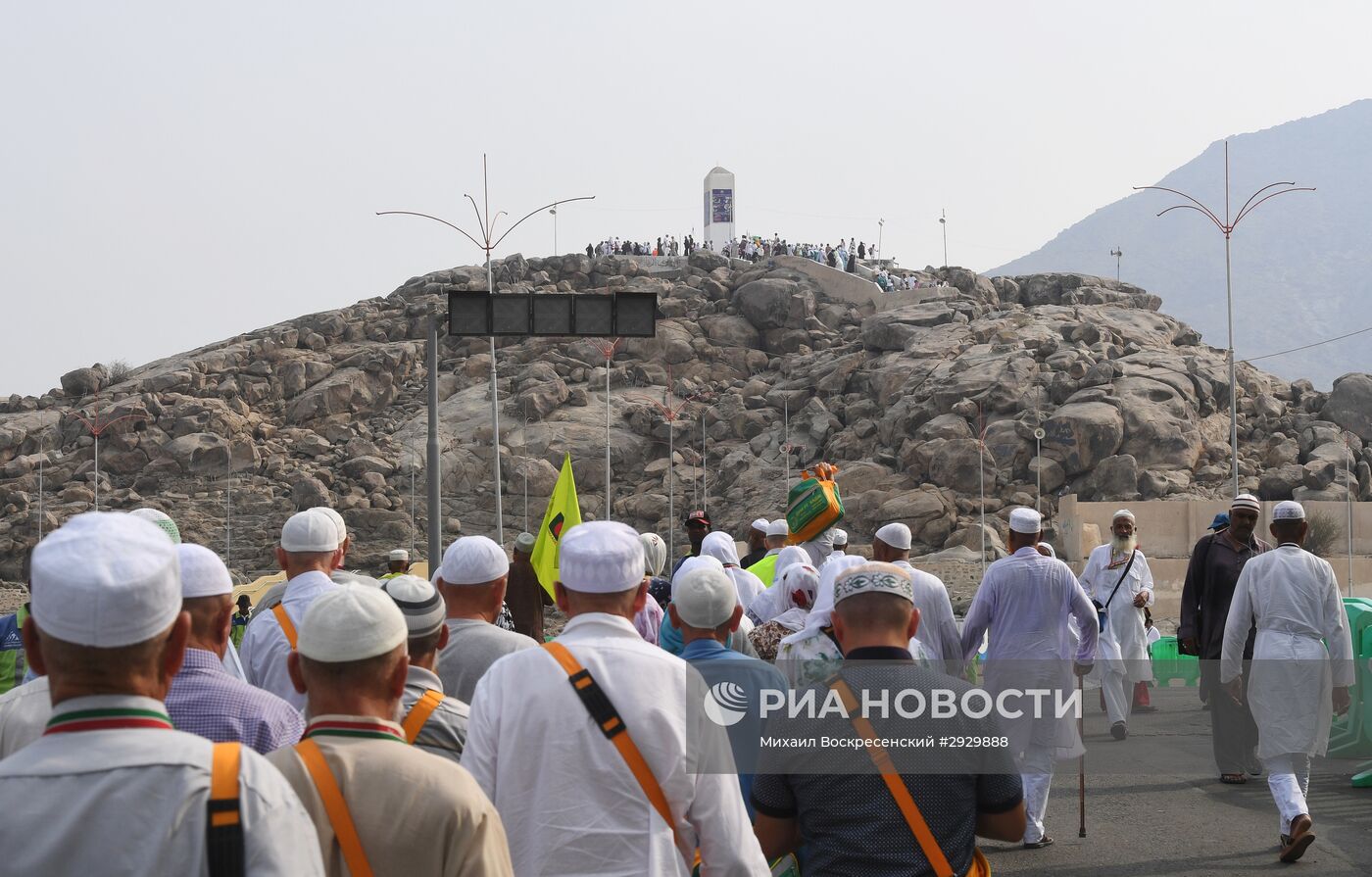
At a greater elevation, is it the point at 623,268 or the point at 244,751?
the point at 623,268

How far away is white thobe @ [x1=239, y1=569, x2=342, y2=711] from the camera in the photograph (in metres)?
5.54

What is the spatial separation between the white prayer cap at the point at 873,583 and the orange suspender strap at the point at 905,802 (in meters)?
0.34

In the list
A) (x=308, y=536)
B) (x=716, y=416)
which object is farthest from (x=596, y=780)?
(x=716, y=416)

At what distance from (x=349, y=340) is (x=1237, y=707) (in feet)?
263

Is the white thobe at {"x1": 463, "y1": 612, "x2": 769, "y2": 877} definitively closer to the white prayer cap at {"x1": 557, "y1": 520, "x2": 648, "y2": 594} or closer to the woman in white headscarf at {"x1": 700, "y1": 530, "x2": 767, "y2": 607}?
the white prayer cap at {"x1": 557, "y1": 520, "x2": 648, "y2": 594}

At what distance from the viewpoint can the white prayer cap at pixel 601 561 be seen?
13.9ft

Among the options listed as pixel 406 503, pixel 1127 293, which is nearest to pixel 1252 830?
pixel 406 503

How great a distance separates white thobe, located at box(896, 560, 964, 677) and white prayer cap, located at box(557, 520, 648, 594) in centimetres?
388

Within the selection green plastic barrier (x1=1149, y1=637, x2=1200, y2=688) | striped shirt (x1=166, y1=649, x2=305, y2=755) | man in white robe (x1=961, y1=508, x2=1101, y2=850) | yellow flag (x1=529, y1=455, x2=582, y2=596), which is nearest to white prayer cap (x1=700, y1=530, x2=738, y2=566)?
man in white robe (x1=961, y1=508, x2=1101, y2=850)

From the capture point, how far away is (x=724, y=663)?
5301mm

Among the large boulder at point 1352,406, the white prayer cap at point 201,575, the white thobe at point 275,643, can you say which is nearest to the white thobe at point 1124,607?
the white thobe at point 275,643

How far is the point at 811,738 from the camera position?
4090 millimetres

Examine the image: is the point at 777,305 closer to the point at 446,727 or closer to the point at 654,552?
the point at 654,552

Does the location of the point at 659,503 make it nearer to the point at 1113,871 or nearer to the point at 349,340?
the point at 349,340
